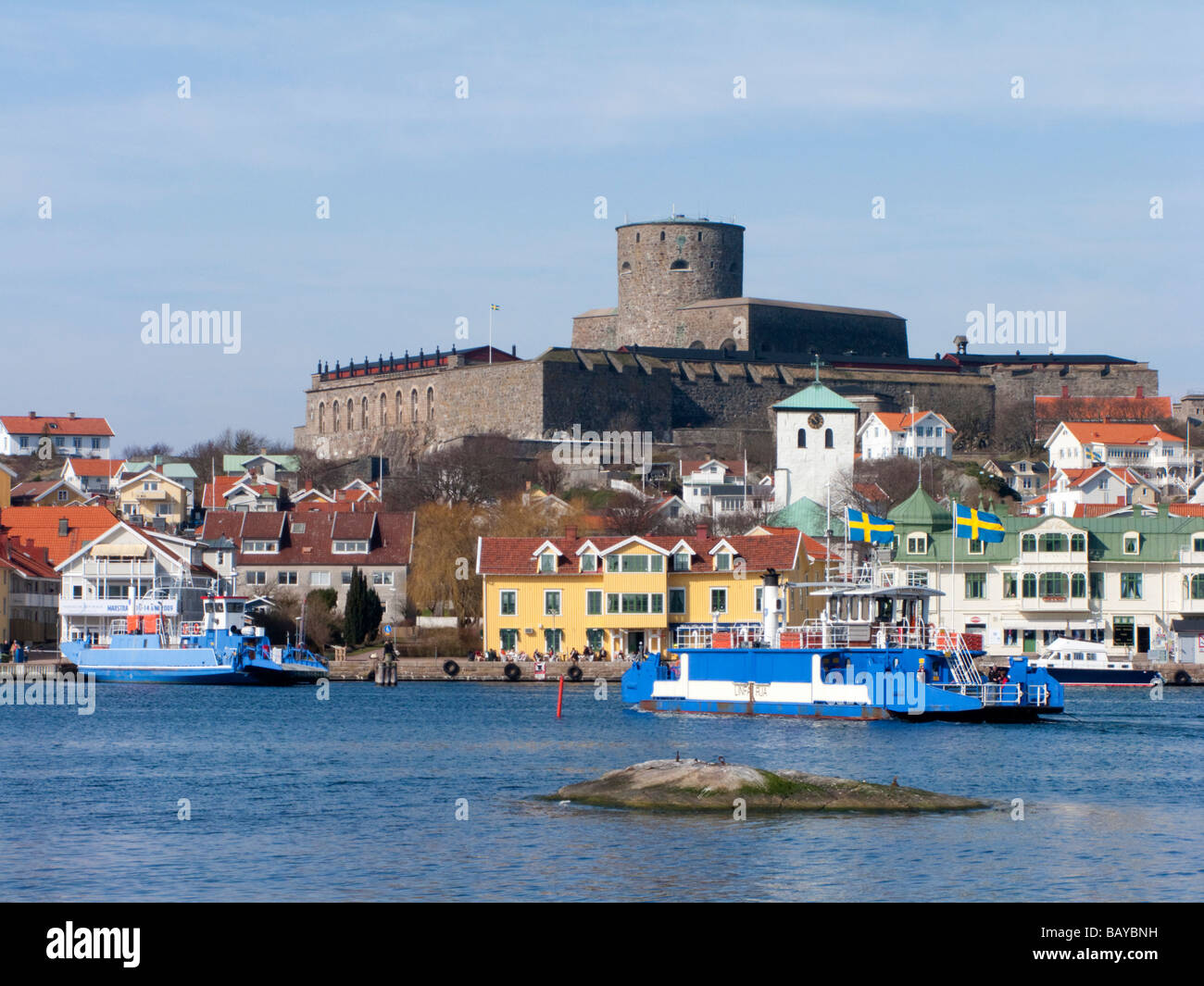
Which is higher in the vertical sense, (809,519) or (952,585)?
(809,519)

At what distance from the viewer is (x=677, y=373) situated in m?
125

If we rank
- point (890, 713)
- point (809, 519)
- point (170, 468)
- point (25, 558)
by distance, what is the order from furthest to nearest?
point (170, 468) → point (809, 519) → point (25, 558) → point (890, 713)

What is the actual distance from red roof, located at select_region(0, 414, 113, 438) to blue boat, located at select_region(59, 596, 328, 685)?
79.4 meters

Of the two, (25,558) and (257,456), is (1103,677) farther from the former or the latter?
(257,456)

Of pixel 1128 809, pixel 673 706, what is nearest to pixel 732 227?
pixel 673 706

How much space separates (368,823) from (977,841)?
8.16 meters

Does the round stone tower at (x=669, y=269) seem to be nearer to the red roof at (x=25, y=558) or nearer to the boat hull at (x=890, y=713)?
the red roof at (x=25, y=558)

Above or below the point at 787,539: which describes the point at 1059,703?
below

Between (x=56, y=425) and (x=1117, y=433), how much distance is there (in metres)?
70.2

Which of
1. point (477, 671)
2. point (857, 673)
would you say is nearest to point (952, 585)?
point (477, 671)

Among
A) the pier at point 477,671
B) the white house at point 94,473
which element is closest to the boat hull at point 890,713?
the pier at point 477,671

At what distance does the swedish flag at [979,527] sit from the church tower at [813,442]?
3057 centimetres

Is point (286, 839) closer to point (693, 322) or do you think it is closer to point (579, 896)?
point (579, 896)
